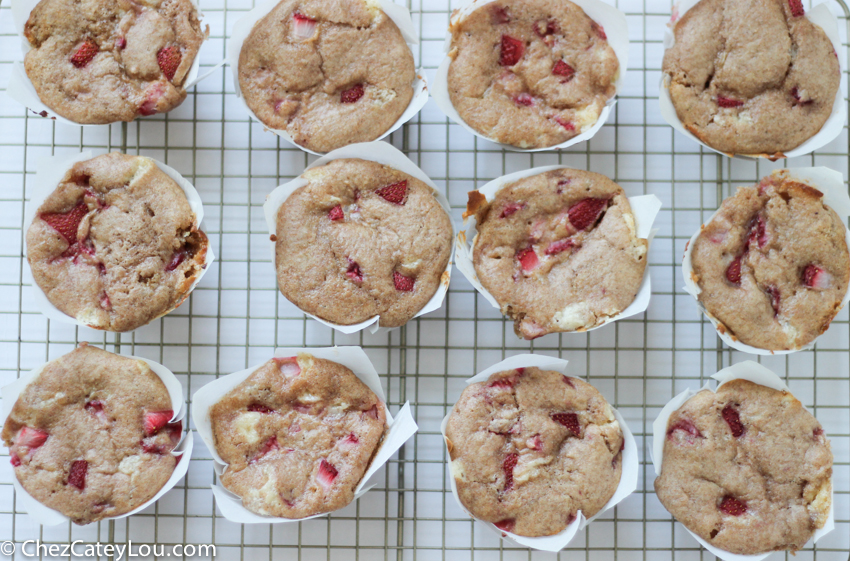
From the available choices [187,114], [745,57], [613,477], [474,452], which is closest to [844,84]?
[745,57]

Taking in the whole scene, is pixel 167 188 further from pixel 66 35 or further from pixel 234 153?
pixel 66 35

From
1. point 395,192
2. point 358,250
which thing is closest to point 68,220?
point 358,250

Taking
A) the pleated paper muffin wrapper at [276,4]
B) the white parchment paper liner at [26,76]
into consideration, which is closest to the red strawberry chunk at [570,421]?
the pleated paper muffin wrapper at [276,4]

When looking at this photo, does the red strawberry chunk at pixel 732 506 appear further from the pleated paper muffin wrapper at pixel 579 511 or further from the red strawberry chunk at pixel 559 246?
the red strawberry chunk at pixel 559 246

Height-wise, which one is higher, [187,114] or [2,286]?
[187,114]

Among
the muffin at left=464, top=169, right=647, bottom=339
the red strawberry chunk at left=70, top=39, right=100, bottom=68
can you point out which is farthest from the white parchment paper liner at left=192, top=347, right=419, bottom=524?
the red strawberry chunk at left=70, top=39, right=100, bottom=68

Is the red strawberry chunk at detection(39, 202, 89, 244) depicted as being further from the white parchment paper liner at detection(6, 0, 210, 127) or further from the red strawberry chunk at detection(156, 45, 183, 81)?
the red strawberry chunk at detection(156, 45, 183, 81)
